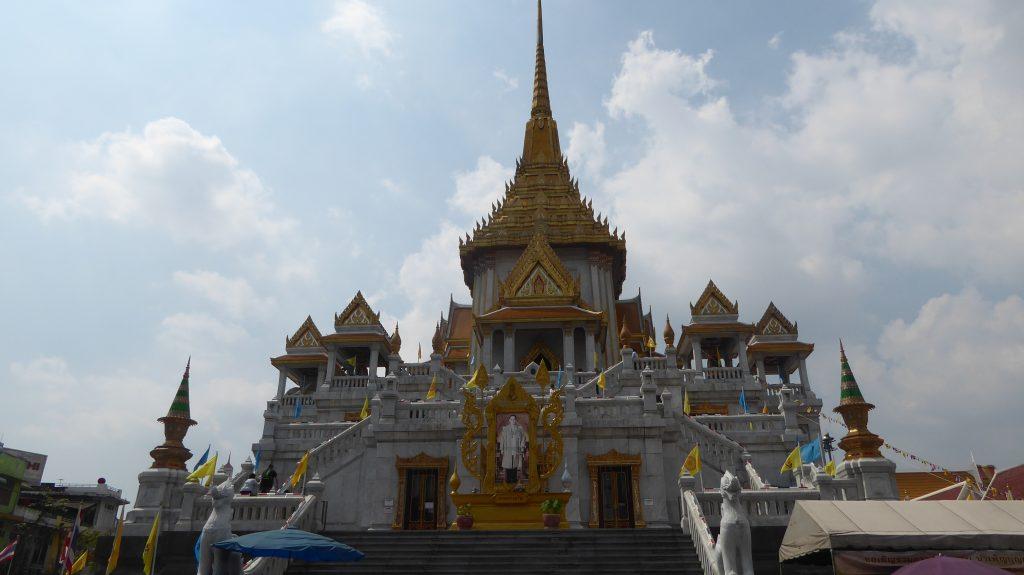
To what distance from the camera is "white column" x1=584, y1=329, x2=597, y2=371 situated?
115 ft

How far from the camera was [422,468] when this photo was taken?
20.9m

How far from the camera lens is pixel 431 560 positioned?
1545cm

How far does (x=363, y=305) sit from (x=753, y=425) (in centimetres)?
2346

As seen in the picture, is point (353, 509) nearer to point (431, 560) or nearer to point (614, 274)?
point (431, 560)

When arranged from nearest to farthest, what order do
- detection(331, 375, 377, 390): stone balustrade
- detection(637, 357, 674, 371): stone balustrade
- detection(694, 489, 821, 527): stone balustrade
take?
detection(694, 489, 821, 527): stone balustrade, detection(637, 357, 674, 371): stone balustrade, detection(331, 375, 377, 390): stone balustrade

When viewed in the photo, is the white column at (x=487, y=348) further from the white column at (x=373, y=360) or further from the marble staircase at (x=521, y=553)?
the marble staircase at (x=521, y=553)

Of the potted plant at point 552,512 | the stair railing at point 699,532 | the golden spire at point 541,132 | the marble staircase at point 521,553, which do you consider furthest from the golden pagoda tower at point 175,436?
the golden spire at point 541,132

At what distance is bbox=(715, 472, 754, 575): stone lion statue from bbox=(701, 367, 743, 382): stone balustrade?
62.1 feet

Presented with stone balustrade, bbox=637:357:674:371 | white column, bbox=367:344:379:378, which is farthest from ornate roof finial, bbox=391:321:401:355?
stone balustrade, bbox=637:357:674:371

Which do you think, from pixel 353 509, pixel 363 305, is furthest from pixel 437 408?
pixel 363 305

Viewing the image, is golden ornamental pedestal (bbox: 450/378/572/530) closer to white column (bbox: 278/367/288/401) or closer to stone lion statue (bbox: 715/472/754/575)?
stone lion statue (bbox: 715/472/754/575)

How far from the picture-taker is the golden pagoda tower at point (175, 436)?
18422mm

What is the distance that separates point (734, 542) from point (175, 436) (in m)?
14.4

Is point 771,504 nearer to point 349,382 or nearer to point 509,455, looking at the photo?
point 509,455
